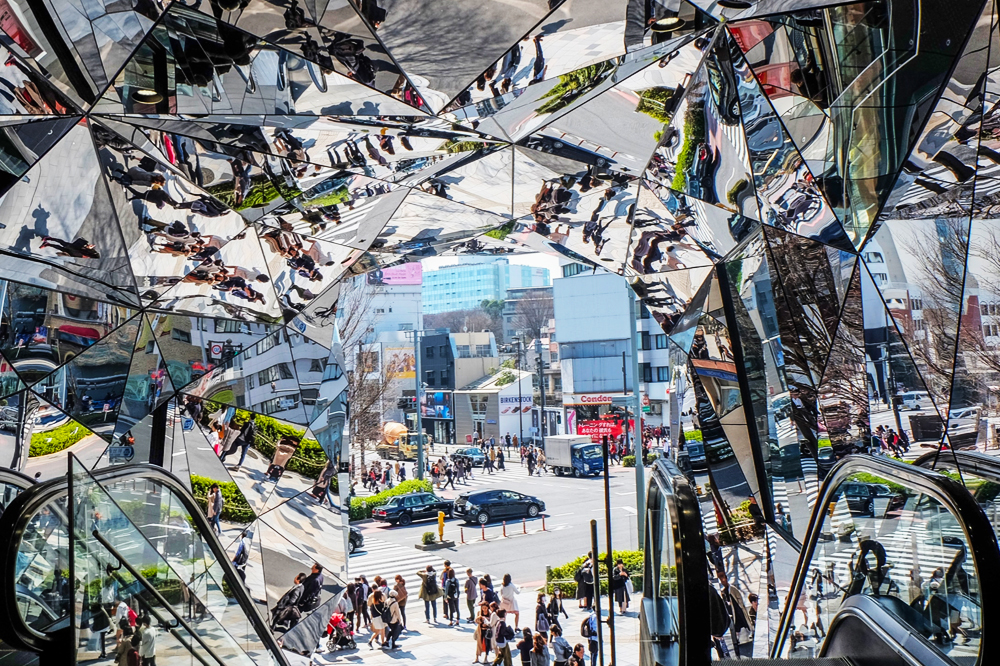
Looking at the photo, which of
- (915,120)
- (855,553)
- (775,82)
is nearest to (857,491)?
(855,553)

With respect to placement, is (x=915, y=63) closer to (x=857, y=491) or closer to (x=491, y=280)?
(x=857, y=491)

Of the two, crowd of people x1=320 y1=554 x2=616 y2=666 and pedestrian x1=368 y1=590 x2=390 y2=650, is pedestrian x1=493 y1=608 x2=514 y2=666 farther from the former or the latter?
pedestrian x1=368 y1=590 x2=390 y2=650

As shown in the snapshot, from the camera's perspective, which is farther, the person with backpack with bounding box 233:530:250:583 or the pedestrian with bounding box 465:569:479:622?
the pedestrian with bounding box 465:569:479:622

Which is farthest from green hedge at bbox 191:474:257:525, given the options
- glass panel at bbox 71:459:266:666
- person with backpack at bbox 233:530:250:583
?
glass panel at bbox 71:459:266:666

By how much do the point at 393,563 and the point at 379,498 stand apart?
5.79 meters

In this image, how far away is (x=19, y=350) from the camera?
29.0 ft

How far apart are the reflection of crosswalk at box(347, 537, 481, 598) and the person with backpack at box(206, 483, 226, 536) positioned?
5290 mm

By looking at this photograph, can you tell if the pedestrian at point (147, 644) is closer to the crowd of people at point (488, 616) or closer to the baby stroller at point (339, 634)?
the crowd of people at point (488, 616)

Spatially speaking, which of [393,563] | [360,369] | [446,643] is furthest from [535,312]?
[446,643]

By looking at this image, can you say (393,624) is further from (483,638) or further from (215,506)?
(215,506)

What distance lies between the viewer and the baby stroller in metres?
12.7

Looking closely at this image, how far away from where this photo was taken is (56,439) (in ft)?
30.5

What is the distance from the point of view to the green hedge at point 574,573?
1508 cm

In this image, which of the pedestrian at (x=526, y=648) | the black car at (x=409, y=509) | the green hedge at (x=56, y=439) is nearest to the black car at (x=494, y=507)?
the black car at (x=409, y=509)
